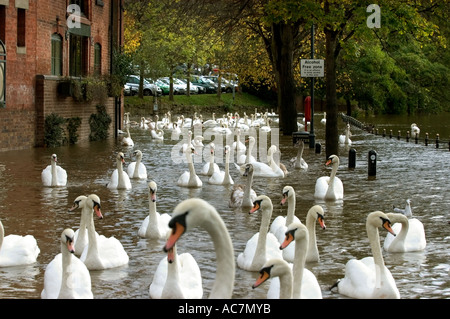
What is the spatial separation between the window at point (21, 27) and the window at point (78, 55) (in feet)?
15.2

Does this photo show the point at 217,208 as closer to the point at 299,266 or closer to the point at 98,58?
the point at 299,266

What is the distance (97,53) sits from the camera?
35.2 meters

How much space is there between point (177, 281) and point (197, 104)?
53.2 meters

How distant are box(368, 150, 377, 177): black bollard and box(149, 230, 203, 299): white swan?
1222cm

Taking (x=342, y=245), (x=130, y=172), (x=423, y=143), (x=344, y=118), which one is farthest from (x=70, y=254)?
(x=344, y=118)

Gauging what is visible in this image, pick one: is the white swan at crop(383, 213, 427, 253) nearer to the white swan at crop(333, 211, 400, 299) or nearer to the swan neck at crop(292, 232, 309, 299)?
the white swan at crop(333, 211, 400, 299)

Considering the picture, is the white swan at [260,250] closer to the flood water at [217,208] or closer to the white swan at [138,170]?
the flood water at [217,208]

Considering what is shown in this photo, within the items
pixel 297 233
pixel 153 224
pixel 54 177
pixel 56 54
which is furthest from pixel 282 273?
pixel 56 54

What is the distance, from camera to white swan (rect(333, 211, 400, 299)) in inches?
356

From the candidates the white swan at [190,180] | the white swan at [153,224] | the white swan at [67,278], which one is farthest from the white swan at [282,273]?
the white swan at [190,180]

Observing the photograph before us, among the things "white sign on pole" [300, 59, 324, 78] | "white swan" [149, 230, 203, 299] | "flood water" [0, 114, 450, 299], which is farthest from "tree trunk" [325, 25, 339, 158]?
"white swan" [149, 230, 203, 299]

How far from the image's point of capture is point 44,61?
2906 centimetres

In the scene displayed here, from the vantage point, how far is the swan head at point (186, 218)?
4965mm

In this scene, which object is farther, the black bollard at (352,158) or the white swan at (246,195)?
the black bollard at (352,158)
